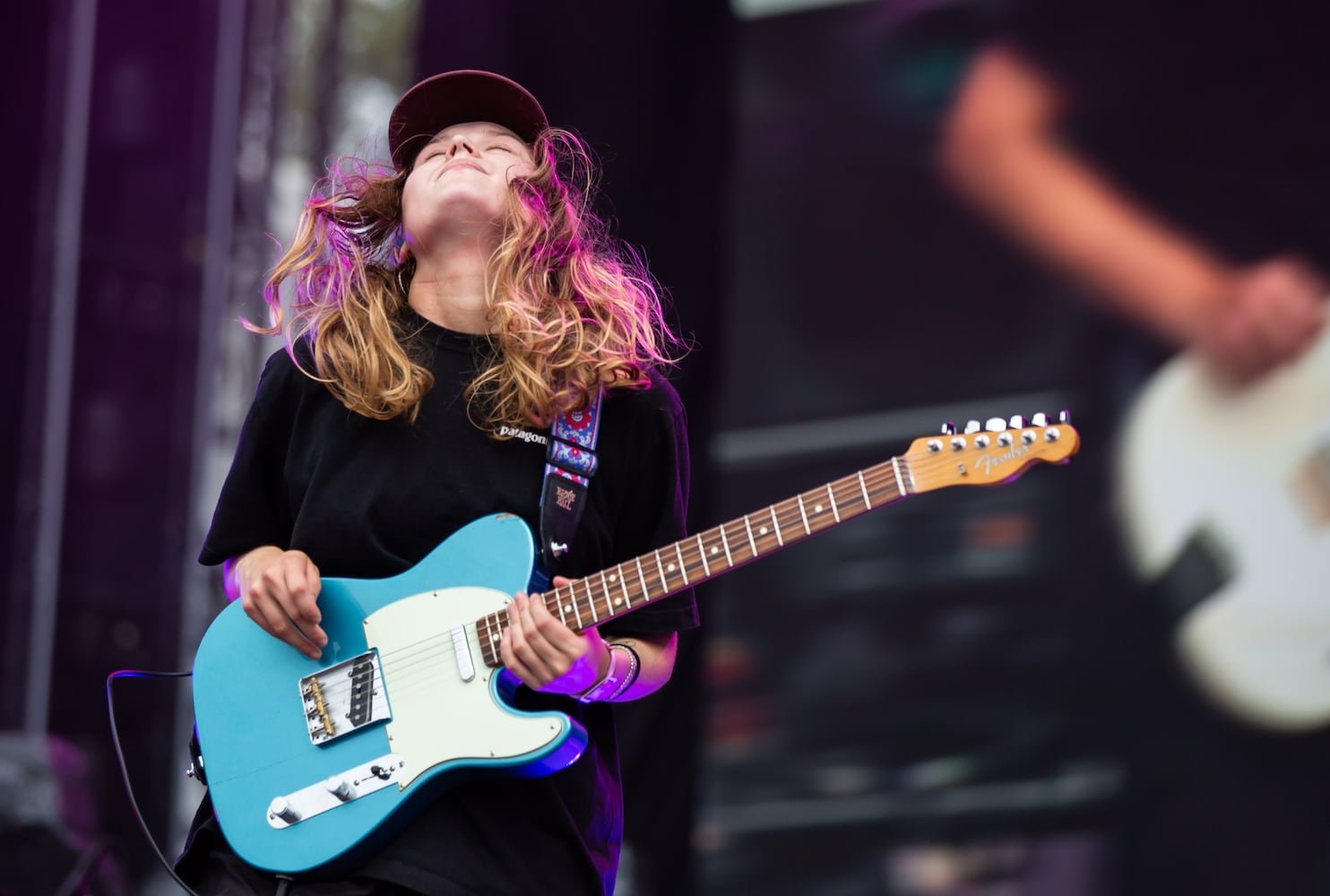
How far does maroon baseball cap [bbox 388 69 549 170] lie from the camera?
2705 millimetres

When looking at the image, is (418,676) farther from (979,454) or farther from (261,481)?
(979,454)

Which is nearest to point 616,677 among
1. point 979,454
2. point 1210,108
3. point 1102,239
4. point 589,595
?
point 589,595

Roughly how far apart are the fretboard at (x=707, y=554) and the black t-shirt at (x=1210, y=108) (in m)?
2.76

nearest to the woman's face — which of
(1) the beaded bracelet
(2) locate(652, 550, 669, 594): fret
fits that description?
(2) locate(652, 550, 669, 594): fret

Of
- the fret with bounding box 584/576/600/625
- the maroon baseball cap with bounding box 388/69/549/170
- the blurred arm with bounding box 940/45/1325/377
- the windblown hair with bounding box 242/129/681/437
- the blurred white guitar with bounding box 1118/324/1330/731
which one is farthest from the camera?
the blurred arm with bounding box 940/45/1325/377

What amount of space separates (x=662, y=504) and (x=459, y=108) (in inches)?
34.5

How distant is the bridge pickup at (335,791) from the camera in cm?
221

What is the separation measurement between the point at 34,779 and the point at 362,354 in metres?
2.95

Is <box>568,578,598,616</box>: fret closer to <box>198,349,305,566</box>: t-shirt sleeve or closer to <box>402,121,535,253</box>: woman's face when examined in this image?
<box>198,349,305,566</box>: t-shirt sleeve

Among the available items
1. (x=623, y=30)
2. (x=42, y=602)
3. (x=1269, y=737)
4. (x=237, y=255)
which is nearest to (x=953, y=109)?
(x=623, y=30)

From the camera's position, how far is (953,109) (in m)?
5.00

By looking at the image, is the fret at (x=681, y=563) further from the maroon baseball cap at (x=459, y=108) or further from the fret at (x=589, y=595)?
the maroon baseball cap at (x=459, y=108)

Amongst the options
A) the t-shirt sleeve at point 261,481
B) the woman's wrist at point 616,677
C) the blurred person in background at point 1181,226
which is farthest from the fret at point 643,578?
the blurred person in background at point 1181,226

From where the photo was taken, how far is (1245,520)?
4395 millimetres
